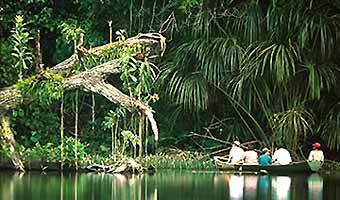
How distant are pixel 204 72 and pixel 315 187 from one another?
551 centimetres

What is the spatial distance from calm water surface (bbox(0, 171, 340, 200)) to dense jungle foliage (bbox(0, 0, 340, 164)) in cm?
165

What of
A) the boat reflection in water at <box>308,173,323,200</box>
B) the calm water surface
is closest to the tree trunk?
the calm water surface

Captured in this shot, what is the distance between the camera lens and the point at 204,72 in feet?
54.6

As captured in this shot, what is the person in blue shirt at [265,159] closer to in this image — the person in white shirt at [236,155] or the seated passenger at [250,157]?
the seated passenger at [250,157]

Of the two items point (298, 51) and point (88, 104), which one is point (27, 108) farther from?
point (298, 51)

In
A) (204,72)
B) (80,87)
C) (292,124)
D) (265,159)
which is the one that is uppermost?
(204,72)

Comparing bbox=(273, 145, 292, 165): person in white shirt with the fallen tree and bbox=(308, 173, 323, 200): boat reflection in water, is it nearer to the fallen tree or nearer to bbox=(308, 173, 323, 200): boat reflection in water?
bbox=(308, 173, 323, 200): boat reflection in water

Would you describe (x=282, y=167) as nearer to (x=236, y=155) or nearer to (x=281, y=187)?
(x=236, y=155)

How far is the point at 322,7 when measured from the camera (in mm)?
16531

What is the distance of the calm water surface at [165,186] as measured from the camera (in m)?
9.52

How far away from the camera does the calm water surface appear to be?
375 inches

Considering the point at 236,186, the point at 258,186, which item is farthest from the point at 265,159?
the point at 236,186

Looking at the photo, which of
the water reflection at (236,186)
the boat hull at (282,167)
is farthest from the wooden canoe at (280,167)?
the water reflection at (236,186)

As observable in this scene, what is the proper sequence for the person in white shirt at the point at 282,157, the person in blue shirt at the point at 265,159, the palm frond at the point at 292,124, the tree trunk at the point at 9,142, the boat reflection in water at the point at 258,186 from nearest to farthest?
1. the boat reflection in water at the point at 258,186
2. the tree trunk at the point at 9,142
3. the person in blue shirt at the point at 265,159
4. the person in white shirt at the point at 282,157
5. the palm frond at the point at 292,124
